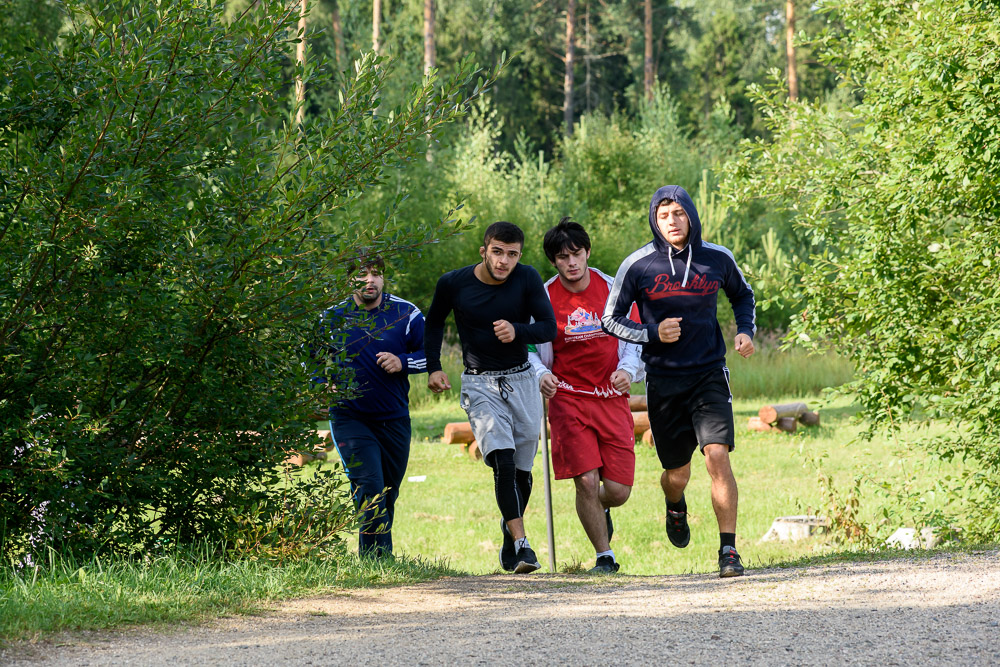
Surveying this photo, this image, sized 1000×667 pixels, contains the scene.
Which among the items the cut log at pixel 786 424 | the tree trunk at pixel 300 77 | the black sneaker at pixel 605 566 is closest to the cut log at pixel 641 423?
the cut log at pixel 786 424

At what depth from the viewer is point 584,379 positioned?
22.6ft

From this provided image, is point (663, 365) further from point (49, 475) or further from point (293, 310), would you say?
point (49, 475)

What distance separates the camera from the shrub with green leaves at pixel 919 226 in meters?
7.04

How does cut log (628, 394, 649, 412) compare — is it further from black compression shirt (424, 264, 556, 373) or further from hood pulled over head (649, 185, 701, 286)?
hood pulled over head (649, 185, 701, 286)

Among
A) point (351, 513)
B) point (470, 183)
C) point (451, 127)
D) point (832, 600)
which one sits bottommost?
point (832, 600)

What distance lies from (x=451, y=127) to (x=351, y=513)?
78.0ft

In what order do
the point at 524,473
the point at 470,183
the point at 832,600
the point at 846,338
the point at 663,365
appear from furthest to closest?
1. the point at 470,183
2. the point at 846,338
3. the point at 524,473
4. the point at 663,365
5. the point at 832,600

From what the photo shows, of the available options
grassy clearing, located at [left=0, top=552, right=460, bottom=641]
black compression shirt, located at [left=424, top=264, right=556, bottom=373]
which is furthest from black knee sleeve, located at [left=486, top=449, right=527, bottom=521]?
grassy clearing, located at [left=0, top=552, right=460, bottom=641]

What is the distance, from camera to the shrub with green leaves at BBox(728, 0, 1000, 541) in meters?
7.04

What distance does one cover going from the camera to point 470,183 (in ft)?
84.4

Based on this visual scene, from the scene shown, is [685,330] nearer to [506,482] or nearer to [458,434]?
[506,482]

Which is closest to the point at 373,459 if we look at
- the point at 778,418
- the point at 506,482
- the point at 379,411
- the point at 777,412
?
the point at 379,411

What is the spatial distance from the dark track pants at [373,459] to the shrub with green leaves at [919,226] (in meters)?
3.48

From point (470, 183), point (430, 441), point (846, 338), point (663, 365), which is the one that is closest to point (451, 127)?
point (470, 183)
